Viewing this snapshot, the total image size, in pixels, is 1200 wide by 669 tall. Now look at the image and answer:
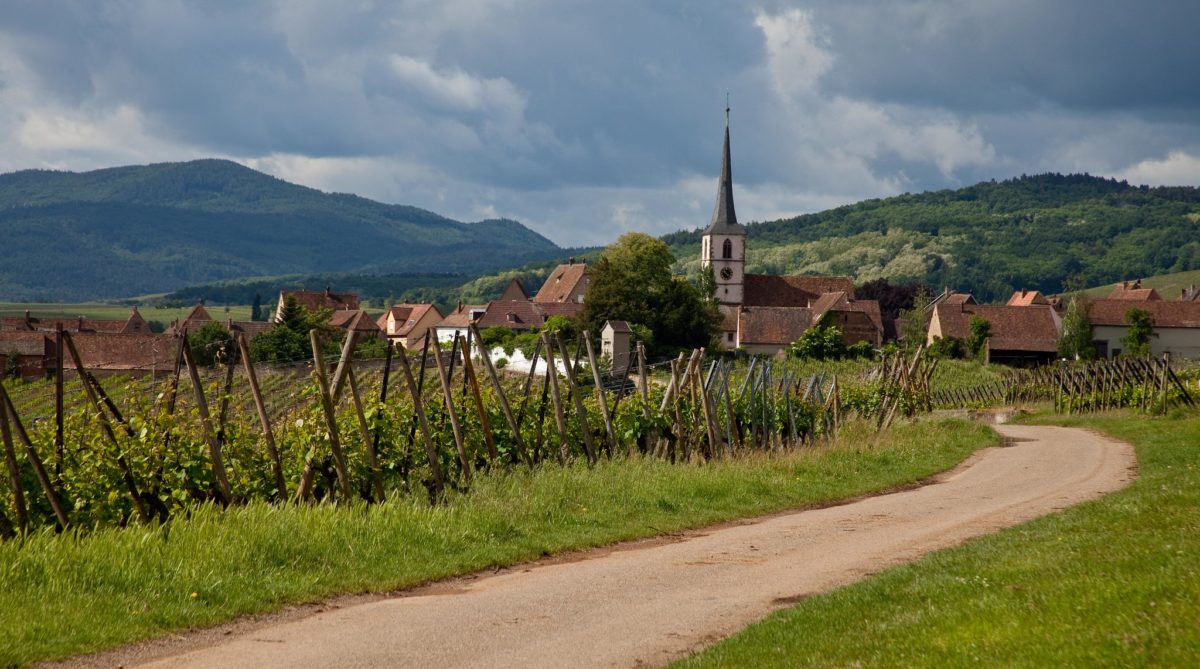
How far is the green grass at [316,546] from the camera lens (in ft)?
29.8

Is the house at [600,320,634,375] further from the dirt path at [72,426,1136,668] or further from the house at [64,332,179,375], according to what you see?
the dirt path at [72,426,1136,668]

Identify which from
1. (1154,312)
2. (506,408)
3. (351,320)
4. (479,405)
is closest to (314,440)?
(479,405)

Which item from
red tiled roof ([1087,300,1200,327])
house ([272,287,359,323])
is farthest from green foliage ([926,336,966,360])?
house ([272,287,359,323])

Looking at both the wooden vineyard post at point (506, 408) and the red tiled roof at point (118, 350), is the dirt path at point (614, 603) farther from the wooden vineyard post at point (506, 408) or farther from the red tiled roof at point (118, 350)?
the red tiled roof at point (118, 350)

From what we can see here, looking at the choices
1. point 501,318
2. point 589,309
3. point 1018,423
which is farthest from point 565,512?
point 501,318

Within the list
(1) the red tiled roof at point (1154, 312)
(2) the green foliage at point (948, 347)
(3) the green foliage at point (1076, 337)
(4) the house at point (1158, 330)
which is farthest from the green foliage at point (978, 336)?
(4) the house at point (1158, 330)

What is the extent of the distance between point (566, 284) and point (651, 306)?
4378 centimetres

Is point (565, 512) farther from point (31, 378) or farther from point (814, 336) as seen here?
point (814, 336)

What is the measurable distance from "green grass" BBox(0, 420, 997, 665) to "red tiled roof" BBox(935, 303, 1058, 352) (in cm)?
8095

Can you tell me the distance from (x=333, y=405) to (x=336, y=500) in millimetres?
1127

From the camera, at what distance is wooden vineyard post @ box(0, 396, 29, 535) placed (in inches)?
439

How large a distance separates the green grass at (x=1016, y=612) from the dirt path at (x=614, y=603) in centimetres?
66

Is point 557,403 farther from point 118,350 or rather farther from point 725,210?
point 725,210

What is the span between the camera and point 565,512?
14406mm
